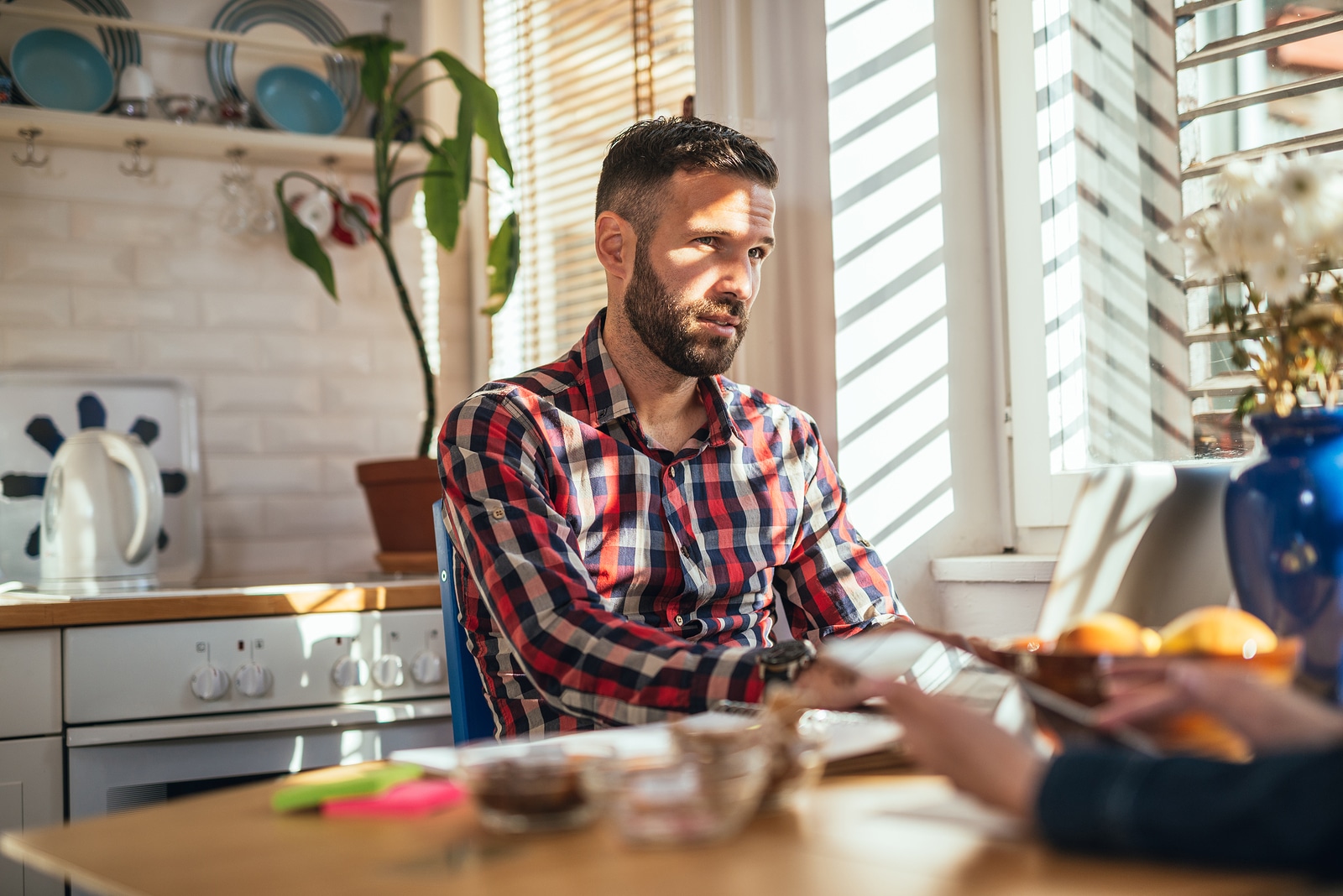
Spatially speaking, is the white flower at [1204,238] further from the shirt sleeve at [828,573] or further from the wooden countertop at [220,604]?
the wooden countertop at [220,604]

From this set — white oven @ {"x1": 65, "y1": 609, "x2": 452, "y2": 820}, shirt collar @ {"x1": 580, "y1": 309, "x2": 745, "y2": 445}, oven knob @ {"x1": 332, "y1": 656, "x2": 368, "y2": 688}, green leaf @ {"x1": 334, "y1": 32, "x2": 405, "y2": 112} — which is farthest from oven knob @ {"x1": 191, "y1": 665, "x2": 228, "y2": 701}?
green leaf @ {"x1": 334, "y1": 32, "x2": 405, "y2": 112}

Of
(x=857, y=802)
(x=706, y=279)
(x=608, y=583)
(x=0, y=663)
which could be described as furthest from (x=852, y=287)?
(x=0, y=663)

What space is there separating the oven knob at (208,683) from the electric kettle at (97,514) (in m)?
0.30

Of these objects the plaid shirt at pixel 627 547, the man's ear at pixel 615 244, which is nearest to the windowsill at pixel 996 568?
the plaid shirt at pixel 627 547

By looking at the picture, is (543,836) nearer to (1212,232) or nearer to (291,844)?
(291,844)

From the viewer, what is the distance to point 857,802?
0.77 meters

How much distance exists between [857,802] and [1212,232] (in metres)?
0.59

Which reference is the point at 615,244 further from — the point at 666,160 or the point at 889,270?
the point at 889,270

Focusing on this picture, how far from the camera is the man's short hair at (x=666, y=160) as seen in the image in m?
1.66

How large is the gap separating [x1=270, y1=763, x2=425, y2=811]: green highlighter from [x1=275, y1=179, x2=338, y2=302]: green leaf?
182 cm

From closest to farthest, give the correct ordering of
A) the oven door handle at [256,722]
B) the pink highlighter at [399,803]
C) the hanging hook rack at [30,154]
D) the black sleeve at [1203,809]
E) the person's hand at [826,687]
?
the black sleeve at [1203,809] → the pink highlighter at [399,803] → the person's hand at [826,687] → the oven door handle at [256,722] → the hanging hook rack at [30,154]

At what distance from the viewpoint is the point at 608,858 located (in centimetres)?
65

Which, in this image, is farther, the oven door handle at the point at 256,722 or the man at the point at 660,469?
the oven door handle at the point at 256,722

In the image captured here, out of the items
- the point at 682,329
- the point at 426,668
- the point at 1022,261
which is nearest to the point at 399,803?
the point at 682,329
